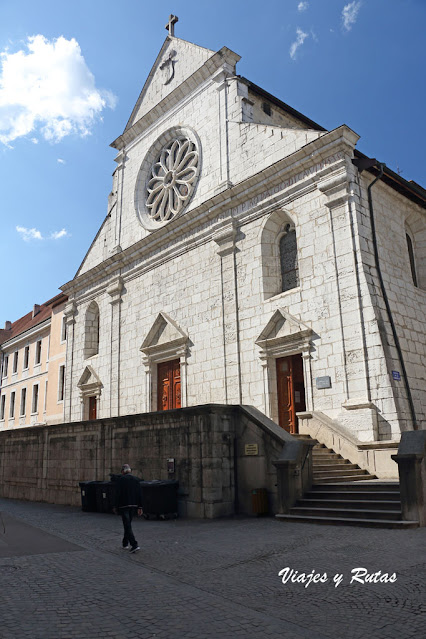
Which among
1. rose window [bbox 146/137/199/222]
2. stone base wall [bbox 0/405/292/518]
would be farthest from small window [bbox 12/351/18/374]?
stone base wall [bbox 0/405/292/518]

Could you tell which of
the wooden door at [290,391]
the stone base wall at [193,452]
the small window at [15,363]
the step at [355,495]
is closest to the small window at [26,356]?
the small window at [15,363]

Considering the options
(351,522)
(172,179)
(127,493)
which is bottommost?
(351,522)

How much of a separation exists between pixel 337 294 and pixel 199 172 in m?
9.16

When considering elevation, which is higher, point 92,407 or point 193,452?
point 92,407

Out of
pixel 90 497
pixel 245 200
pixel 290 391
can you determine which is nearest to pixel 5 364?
pixel 245 200

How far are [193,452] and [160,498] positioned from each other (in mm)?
1230

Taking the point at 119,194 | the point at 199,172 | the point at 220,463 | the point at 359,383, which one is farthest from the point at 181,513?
the point at 119,194

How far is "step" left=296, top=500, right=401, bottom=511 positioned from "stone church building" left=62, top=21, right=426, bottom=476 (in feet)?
8.74

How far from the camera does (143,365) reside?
21969 millimetres

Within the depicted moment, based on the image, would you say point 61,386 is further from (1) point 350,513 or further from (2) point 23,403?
(1) point 350,513

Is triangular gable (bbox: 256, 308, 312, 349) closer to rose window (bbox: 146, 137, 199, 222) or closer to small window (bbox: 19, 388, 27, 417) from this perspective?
rose window (bbox: 146, 137, 199, 222)

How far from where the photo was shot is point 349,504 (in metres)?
10.1

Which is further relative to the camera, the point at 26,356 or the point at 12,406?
the point at 12,406

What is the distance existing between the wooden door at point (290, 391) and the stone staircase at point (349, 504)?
4.12 m
